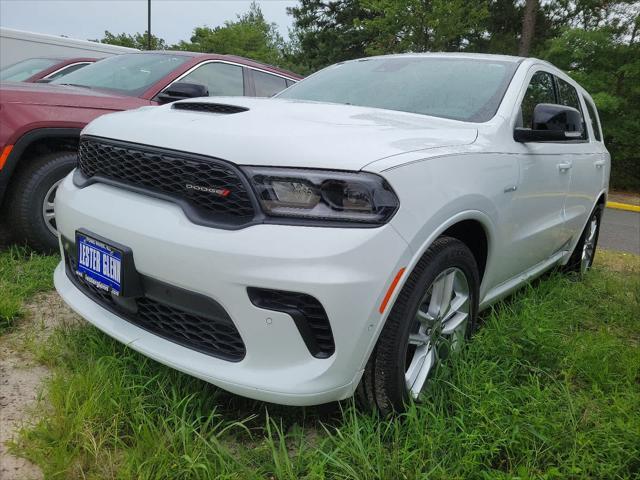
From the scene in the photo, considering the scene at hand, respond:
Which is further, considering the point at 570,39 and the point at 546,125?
the point at 570,39

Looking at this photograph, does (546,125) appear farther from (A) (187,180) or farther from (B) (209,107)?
(A) (187,180)

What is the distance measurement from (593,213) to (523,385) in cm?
252

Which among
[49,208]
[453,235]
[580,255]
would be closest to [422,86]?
[453,235]

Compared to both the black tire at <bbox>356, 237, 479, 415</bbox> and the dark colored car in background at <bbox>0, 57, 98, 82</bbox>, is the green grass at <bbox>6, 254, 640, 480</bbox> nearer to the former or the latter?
the black tire at <bbox>356, 237, 479, 415</bbox>

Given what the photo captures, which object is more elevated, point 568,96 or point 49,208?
point 568,96

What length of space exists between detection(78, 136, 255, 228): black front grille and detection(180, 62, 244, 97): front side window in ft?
7.52

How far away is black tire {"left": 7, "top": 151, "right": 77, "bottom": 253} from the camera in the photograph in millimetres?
3117

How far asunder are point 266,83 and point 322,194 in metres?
3.51

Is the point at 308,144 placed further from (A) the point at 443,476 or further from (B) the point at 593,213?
(B) the point at 593,213

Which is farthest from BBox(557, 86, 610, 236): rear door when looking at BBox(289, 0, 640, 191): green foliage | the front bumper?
BBox(289, 0, 640, 191): green foliage

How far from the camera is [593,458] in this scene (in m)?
1.66

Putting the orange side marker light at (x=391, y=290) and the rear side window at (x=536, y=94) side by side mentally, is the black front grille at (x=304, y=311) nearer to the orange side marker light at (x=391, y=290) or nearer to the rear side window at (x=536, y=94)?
the orange side marker light at (x=391, y=290)

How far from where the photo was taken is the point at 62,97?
3.22 metres

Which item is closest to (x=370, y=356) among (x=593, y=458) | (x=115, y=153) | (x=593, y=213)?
(x=593, y=458)
